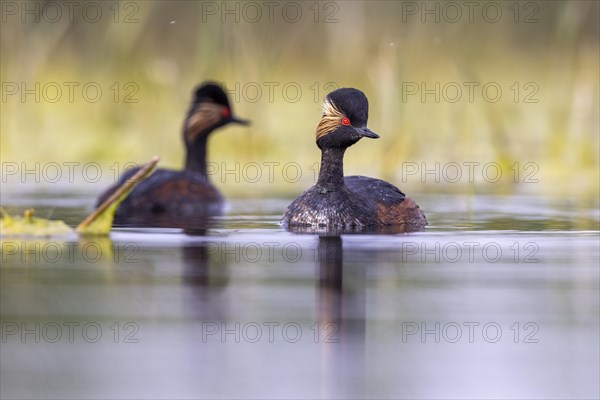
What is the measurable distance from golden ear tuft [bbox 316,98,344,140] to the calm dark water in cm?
127

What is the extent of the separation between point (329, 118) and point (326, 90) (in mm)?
8427

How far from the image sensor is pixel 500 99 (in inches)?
768

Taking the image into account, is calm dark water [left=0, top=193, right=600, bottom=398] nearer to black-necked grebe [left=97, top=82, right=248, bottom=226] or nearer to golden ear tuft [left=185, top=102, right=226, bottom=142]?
black-necked grebe [left=97, top=82, right=248, bottom=226]

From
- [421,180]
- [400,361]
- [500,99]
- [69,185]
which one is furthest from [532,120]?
[400,361]

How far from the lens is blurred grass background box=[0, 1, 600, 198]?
1628cm

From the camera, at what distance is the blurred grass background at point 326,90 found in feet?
53.4

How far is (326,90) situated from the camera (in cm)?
2000

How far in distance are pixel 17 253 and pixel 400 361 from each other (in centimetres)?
422

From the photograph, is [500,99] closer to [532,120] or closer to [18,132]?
[532,120]
